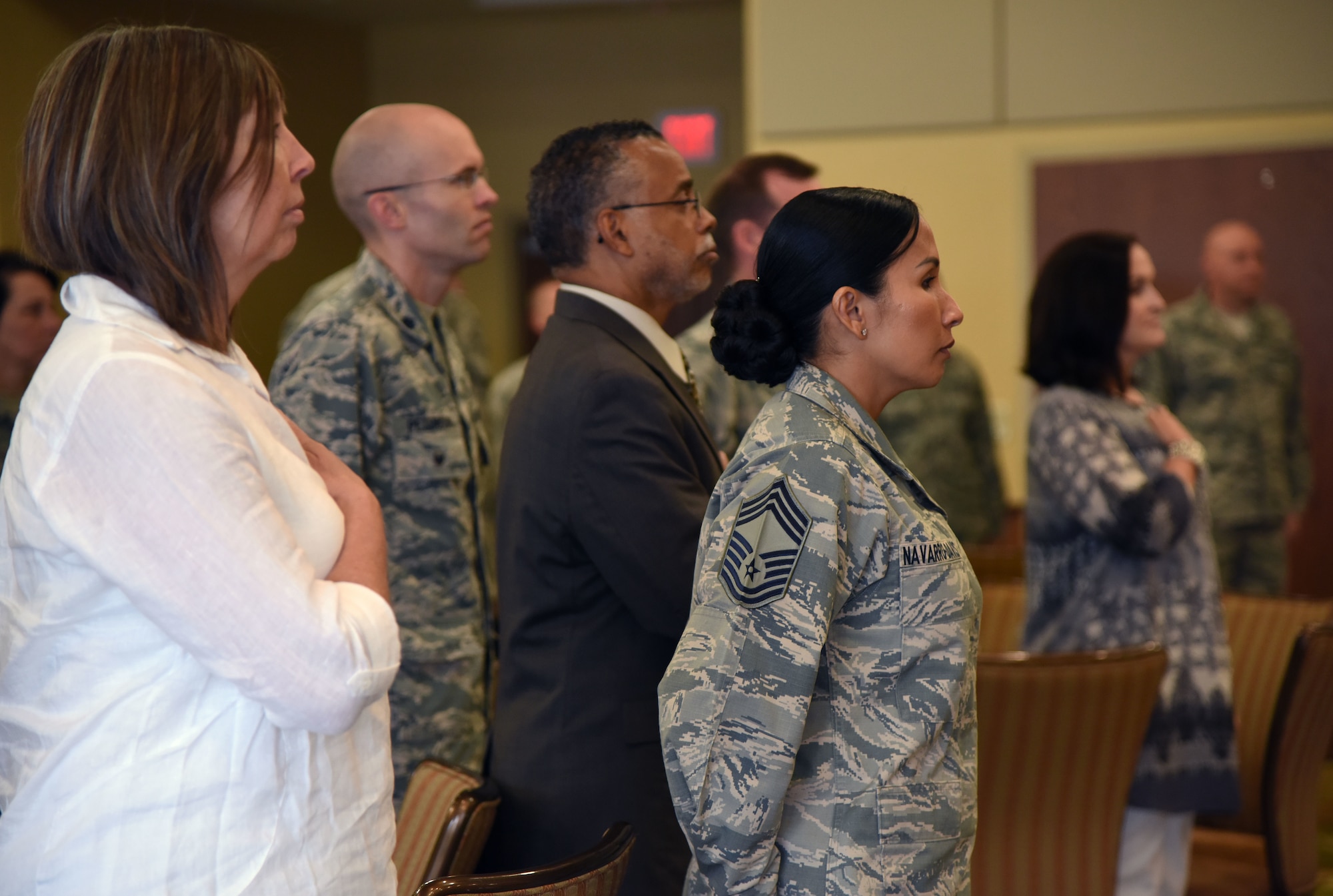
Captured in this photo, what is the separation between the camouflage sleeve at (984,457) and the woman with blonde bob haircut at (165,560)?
13.0 feet

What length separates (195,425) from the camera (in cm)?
107

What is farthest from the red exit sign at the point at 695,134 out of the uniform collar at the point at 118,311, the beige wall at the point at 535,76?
the uniform collar at the point at 118,311

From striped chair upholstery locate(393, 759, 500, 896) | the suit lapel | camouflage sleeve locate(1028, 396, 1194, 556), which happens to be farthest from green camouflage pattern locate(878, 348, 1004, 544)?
striped chair upholstery locate(393, 759, 500, 896)

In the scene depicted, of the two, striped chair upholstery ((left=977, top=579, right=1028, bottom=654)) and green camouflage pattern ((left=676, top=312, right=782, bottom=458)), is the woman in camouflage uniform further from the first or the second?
striped chair upholstery ((left=977, top=579, right=1028, bottom=654))

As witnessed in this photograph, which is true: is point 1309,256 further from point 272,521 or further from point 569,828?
point 272,521

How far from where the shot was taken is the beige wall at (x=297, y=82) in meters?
6.42

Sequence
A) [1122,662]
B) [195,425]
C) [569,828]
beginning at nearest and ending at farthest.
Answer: [195,425] < [569,828] < [1122,662]

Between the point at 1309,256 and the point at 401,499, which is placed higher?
the point at 1309,256

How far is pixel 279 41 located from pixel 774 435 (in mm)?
6972

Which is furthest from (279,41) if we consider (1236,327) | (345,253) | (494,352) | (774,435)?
(774,435)

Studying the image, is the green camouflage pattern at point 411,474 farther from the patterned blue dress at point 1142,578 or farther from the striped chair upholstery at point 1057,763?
the patterned blue dress at point 1142,578

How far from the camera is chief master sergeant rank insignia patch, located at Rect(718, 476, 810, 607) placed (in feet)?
4.66

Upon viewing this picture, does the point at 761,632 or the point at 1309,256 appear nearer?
the point at 761,632

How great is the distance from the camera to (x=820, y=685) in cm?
148
